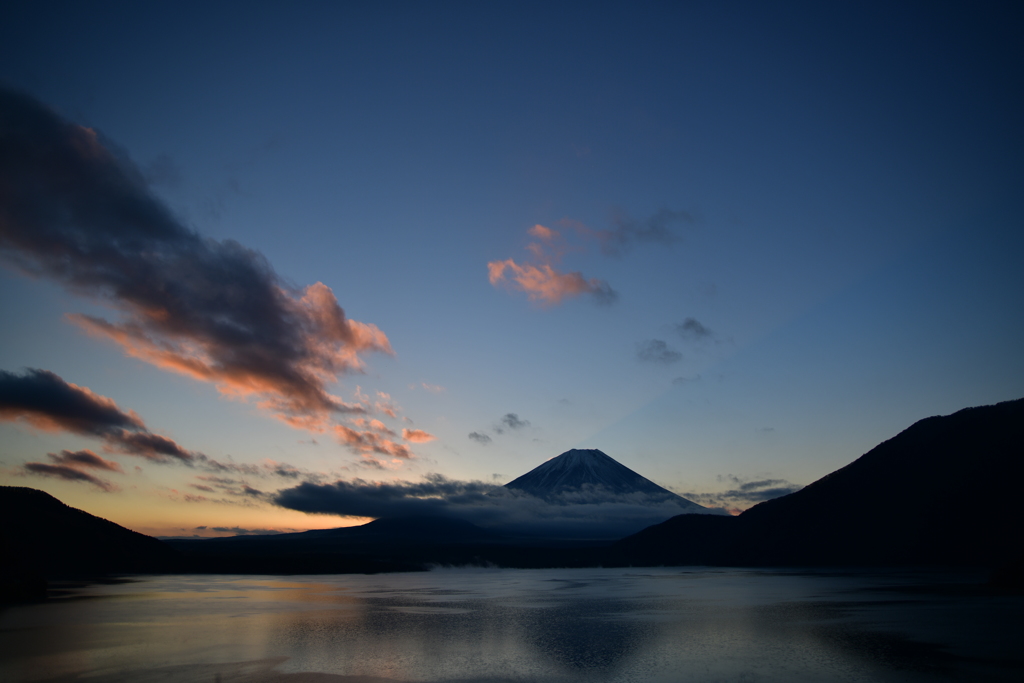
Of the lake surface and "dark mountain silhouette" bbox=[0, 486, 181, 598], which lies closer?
the lake surface

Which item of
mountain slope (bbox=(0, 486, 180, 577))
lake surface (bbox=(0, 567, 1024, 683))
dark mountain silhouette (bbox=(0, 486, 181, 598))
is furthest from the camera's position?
mountain slope (bbox=(0, 486, 180, 577))

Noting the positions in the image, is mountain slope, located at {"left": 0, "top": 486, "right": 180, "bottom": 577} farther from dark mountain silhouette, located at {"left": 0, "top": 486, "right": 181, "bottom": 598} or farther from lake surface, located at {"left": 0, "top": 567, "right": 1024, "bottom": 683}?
lake surface, located at {"left": 0, "top": 567, "right": 1024, "bottom": 683}

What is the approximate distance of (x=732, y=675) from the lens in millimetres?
27469

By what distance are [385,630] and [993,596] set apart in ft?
229

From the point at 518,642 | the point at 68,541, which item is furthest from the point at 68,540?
the point at 518,642

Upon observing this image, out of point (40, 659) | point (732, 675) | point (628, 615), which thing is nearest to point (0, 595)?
point (40, 659)

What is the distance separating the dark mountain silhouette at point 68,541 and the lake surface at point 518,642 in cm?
9834

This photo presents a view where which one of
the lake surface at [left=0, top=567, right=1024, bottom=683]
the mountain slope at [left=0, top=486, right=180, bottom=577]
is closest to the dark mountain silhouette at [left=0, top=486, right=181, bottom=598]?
the mountain slope at [left=0, top=486, right=180, bottom=577]

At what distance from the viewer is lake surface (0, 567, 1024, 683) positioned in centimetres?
2825

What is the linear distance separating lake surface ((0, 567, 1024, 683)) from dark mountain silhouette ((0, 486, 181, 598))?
9834 centimetres

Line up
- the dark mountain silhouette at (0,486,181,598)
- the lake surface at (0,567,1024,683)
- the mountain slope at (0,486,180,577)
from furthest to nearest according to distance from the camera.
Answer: the mountain slope at (0,486,180,577), the dark mountain silhouette at (0,486,181,598), the lake surface at (0,567,1024,683)

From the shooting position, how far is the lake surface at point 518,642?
28250 millimetres

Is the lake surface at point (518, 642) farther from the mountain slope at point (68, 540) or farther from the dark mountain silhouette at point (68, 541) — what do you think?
the mountain slope at point (68, 540)

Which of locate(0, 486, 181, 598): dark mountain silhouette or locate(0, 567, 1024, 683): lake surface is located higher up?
locate(0, 486, 181, 598): dark mountain silhouette
